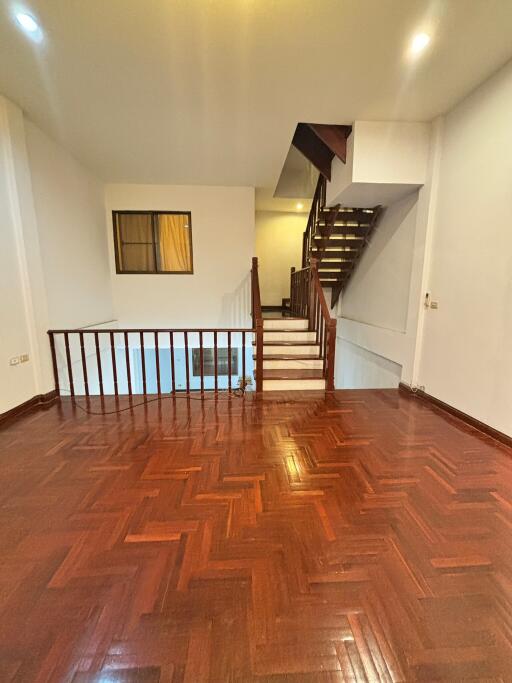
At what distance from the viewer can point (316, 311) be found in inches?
192

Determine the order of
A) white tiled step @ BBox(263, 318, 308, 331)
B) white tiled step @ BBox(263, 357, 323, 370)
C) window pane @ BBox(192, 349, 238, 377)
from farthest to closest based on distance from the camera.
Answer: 1. window pane @ BBox(192, 349, 238, 377)
2. white tiled step @ BBox(263, 318, 308, 331)
3. white tiled step @ BBox(263, 357, 323, 370)

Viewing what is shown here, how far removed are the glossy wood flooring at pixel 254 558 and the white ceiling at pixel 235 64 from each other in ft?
10.5

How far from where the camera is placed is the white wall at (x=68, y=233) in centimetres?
355

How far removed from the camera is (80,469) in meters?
2.20

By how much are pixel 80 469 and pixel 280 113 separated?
3.87 m

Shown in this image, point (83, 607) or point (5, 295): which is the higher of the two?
point (5, 295)

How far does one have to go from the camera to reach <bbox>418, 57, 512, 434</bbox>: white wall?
2.59m

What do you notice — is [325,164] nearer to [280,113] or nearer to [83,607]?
[280,113]

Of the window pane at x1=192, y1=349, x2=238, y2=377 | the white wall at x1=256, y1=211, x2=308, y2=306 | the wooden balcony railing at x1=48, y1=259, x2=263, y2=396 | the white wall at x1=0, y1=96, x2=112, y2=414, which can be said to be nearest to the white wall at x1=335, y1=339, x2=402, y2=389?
the wooden balcony railing at x1=48, y1=259, x2=263, y2=396

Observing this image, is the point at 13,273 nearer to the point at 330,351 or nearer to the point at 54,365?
the point at 54,365

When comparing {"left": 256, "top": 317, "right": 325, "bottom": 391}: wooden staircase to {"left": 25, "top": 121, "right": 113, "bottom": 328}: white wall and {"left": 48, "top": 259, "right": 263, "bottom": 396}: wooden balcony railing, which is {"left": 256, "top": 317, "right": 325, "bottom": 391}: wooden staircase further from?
{"left": 25, "top": 121, "right": 113, "bottom": 328}: white wall

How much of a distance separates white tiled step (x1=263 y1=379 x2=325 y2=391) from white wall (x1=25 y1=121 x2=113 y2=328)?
2867 mm

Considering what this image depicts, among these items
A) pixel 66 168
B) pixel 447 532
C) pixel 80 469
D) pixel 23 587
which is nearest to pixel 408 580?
pixel 447 532

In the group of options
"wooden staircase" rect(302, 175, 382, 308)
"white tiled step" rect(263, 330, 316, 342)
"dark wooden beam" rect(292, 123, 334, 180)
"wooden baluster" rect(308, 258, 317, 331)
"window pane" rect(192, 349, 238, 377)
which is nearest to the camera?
"dark wooden beam" rect(292, 123, 334, 180)
